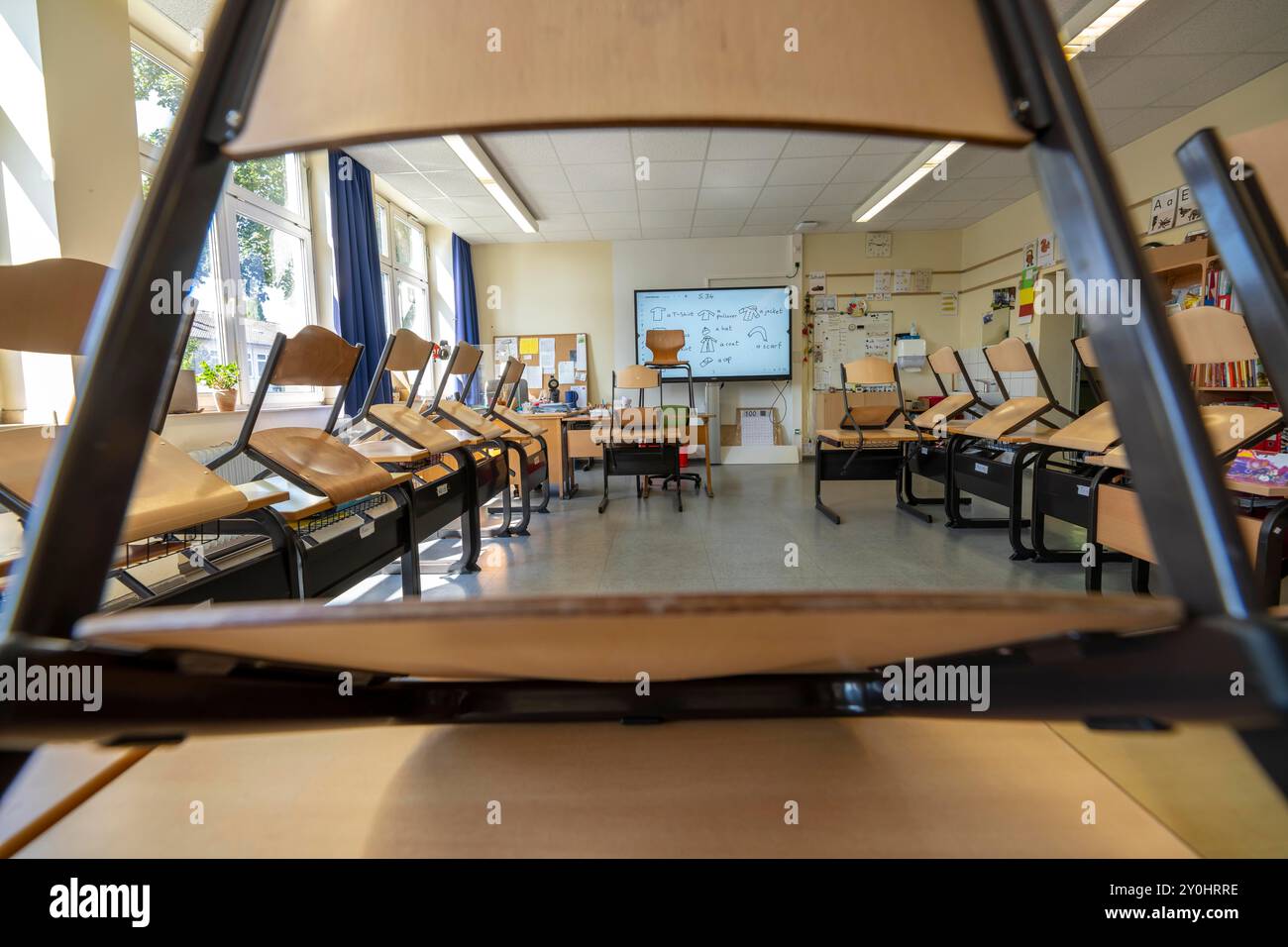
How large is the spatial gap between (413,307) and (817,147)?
15.1 ft

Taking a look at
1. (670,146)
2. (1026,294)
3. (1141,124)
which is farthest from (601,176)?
A: (1026,294)

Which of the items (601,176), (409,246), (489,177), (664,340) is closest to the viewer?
(489,177)

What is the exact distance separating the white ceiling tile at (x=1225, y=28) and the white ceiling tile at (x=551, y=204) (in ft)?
15.1

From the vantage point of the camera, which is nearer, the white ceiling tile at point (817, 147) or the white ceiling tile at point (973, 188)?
the white ceiling tile at point (817, 147)

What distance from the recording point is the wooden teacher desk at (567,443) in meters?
5.11

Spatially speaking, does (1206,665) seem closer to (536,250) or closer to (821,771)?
(821,771)

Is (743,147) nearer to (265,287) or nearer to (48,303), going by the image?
(265,287)

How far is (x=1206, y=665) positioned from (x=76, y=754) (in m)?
0.67

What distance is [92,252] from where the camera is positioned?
2.57 metres

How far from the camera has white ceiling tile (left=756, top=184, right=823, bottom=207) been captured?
5.86 meters

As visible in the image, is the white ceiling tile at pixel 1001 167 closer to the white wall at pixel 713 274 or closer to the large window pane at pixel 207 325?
the white wall at pixel 713 274

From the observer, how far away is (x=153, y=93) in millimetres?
3322

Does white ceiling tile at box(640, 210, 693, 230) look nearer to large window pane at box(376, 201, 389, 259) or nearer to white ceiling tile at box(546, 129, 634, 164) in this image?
white ceiling tile at box(546, 129, 634, 164)

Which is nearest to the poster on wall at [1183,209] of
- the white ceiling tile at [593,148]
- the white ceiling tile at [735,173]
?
the white ceiling tile at [735,173]
